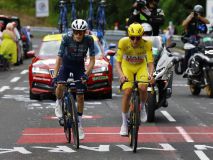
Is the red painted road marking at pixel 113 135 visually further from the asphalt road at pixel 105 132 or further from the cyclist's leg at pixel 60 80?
the cyclist's leg at pixel 60 80

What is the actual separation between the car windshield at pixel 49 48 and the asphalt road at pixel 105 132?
3.86ft

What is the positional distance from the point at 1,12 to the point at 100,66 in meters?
62.5

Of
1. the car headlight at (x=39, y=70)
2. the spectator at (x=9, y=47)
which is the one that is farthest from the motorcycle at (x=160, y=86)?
the spectator at (x=9, y=47)

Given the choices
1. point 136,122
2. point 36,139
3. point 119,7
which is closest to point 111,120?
point 36,139

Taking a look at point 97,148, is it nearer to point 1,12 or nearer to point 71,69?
point 71,69

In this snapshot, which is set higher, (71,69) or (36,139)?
(71,69)

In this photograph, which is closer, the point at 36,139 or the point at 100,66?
the point at 36,139

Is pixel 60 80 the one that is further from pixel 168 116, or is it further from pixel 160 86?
pixel 168 116

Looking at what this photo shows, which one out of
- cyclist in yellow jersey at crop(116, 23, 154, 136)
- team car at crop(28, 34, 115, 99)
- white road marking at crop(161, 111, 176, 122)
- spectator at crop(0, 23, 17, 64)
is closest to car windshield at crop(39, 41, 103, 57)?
team car at crop(28, 34, 115, 99)

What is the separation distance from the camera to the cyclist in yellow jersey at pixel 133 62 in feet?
40.9

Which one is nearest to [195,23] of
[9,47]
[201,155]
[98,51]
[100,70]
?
[98,51]

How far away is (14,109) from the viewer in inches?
703

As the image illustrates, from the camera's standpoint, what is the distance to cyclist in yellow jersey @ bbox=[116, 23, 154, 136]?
40.9ft

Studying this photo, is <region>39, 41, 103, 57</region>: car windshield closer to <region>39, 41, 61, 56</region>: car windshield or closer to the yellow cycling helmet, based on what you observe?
<region>39, 41, 61, 56</region>: car windshield
